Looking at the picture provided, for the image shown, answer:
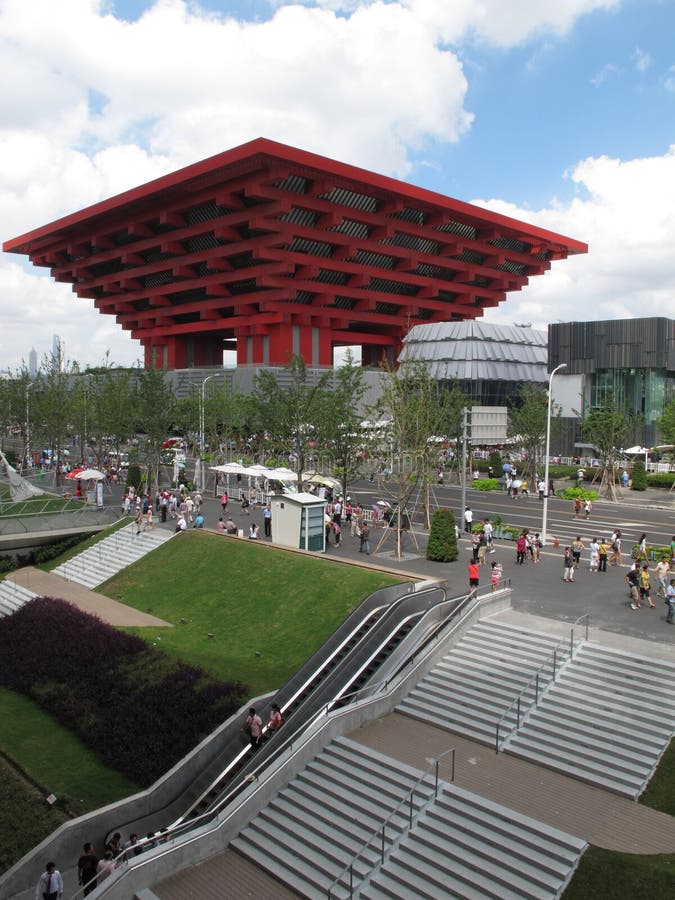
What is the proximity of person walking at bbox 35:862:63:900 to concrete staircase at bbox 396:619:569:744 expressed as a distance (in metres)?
7.83

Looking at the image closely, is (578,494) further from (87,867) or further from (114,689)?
(87,867)

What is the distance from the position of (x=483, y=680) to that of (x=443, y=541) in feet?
34.3

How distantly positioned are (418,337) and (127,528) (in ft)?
174

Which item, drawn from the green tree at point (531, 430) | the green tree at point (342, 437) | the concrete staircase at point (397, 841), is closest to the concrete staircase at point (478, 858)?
the concrete staircase at point (397, 841)

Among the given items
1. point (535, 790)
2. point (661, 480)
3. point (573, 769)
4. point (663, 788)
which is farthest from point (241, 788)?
point (661, 480)

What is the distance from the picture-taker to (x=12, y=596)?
3017 cm

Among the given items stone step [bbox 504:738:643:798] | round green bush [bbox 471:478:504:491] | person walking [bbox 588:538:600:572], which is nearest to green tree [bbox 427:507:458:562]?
person walking [bbox 588:538:600:572]

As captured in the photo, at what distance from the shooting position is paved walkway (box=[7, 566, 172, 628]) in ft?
84.9

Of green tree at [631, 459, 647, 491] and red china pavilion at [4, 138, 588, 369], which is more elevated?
red china pavilion at [4, 138, 588, 369]

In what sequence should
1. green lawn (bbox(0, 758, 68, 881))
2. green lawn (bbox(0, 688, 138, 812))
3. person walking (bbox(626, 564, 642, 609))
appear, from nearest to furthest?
green lawn (bbox(0, 758, 68, 881)) < green lawn (bbox(0, 688, 138, 812)) < person walking (bbox(626, 564, 642, 609))

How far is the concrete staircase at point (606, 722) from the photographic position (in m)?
14.5

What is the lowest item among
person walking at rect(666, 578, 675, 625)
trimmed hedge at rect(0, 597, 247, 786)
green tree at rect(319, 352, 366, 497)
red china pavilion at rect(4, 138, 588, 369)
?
trimmed hedge at rect(0, 597, 247, 786)

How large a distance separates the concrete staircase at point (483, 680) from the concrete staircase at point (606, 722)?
1.80ft

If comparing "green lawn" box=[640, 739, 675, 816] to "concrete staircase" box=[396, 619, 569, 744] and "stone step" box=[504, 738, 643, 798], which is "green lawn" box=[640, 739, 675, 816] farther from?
"concrete staircase" box=[396, 619, 569, 744]
